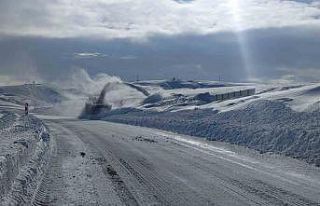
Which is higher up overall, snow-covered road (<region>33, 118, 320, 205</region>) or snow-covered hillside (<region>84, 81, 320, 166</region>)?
snow-covered hillside (<region>84, 81, 320, 166</region>)

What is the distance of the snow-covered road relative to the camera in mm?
10273

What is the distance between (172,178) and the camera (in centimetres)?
1296

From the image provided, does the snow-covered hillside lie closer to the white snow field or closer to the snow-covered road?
the white snow field

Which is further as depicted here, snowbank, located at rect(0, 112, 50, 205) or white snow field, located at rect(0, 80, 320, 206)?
white snow field, located at rect(0, 80, 320, 206)

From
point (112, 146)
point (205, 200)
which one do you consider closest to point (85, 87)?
point (112, 146)

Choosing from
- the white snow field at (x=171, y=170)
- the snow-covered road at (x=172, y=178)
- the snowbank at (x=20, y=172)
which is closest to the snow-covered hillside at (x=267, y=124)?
the white snow field at (x=171, y=170)

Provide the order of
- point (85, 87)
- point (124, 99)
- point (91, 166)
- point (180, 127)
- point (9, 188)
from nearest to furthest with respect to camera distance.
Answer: point (9, 188) → point (91, 166) → point (180, 127) → point (124, 99) → point (85, 87)

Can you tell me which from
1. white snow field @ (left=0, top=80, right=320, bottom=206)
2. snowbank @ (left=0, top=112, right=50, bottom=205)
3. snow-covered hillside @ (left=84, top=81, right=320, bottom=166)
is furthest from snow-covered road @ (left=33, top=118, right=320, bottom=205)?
snow-covered hillside @ (left=84, top=81, right=320, bottom=166)

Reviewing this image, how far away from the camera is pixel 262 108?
3669cm

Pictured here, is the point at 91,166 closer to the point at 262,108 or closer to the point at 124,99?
the point at 262,108

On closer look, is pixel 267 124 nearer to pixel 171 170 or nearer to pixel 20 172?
pixel 171 170

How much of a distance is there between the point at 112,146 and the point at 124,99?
60.5 meters

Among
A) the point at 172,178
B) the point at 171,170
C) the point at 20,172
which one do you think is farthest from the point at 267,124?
the point at 20,172

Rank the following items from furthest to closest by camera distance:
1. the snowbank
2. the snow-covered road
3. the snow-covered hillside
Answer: the snow-covered hillside < the snow-covered road < the snowbank
